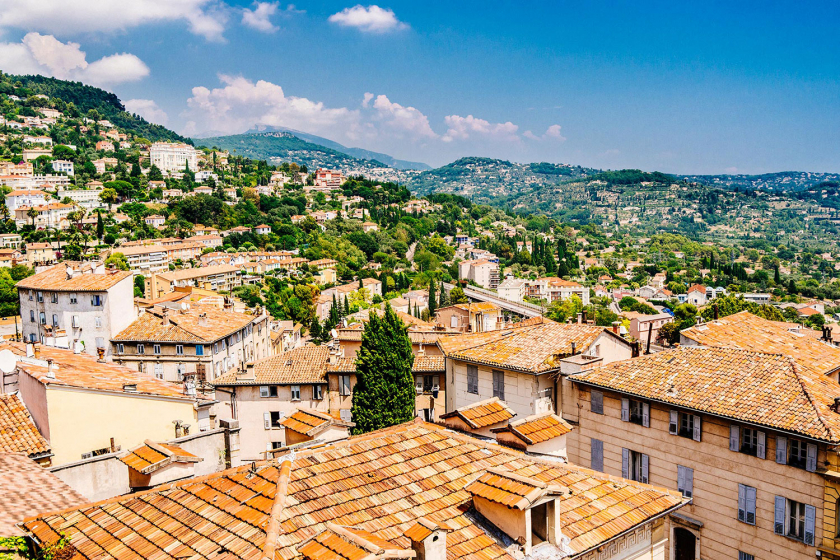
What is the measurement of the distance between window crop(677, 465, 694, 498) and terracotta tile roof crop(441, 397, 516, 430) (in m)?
9.12

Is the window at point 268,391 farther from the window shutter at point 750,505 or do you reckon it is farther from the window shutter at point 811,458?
the window shutter at point 811,458

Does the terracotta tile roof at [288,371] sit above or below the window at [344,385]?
above

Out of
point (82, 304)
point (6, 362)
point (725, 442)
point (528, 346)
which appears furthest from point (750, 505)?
point (82, 304)

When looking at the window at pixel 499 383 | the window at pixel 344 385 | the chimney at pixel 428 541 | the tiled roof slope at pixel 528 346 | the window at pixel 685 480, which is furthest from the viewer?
the window at pixel 344 385

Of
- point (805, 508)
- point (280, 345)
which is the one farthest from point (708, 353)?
point (280, 345)

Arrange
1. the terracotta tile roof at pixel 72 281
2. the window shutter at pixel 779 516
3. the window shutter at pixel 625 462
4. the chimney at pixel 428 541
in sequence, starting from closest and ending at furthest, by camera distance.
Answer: the chimney at pixel 428 541, the window shutter at pixel 779 516, the window shutter at pixel 625 462, the terracotta tile roof at pixel 72 281

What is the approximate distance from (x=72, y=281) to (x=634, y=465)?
35.8 metres

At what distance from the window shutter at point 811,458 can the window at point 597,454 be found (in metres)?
5.80

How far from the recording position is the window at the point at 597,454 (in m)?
19.1

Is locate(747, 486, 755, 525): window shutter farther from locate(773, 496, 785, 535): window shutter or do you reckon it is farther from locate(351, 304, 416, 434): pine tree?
locate(351, 304, 416, 434): pine tree

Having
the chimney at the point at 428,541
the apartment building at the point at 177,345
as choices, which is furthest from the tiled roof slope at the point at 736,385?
the apartment building at the point at 177,345

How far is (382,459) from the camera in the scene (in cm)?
797

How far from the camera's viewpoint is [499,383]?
2134 cm

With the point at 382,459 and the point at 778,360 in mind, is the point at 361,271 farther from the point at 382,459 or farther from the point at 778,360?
the point at 382,459
